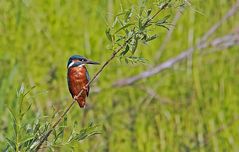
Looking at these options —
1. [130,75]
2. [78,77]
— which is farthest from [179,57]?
[78,77]

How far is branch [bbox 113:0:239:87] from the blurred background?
19 millimetres

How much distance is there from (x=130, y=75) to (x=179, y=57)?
0.22 m

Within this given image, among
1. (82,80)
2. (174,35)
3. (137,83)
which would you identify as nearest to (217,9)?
(174,35)

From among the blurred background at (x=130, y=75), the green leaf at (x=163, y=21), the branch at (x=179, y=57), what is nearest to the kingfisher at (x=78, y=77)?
the green leaf at (x=163, y=21)

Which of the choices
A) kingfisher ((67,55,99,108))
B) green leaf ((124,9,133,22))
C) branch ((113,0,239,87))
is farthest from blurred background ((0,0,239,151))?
green leaf ((124,9,133,22))

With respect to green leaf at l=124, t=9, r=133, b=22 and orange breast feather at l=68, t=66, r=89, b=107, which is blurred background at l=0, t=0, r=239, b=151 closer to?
orange breast feather at l=68, t=66, r=89, b=107

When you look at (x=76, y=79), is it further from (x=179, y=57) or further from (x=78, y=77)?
(x=179, y=57)

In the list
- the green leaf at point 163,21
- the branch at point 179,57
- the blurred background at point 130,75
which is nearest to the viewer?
the green leaf at point 163,21

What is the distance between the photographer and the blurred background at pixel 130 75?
3.14 metres

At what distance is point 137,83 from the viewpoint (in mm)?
3320

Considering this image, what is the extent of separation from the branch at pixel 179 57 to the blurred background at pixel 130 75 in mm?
19

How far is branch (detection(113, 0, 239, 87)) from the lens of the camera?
3.27m

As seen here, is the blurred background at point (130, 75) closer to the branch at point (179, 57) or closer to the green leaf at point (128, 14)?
the branch at point (179, 57)

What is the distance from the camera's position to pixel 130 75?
3361 mm
